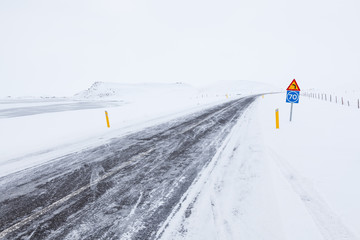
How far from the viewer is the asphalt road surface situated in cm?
303

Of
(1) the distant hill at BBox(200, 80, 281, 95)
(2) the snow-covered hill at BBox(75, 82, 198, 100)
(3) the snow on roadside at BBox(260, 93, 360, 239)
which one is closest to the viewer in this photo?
(3) the snow on roadside at BBox(260, 93, 360, 239)

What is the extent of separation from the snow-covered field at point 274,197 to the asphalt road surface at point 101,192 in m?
0.40

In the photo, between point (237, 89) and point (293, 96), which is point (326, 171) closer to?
point (293, 96)

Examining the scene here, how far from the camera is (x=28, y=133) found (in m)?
11.5

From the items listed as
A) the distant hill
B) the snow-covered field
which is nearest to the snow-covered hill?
the distant hill

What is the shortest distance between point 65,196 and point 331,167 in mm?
5574

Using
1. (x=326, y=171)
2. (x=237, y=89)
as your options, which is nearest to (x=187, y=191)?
A: (x=326, y=171)

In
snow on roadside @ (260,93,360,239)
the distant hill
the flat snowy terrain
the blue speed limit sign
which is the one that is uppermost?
the distant hill

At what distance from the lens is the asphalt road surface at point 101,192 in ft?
9.94

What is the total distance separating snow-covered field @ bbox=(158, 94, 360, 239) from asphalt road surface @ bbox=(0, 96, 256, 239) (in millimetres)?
403

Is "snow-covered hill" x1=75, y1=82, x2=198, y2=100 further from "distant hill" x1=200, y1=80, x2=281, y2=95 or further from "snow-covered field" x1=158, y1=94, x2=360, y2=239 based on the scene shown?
"snow-covered field" x1=158, y1=94, x2=360, y2=239

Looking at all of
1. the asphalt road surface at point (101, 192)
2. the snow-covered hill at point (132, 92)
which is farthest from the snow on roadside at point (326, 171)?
the snow-covered hill at point (132, 92)

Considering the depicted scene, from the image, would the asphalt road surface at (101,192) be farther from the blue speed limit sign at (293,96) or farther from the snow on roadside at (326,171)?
the blue speed limit sign at (293,96)

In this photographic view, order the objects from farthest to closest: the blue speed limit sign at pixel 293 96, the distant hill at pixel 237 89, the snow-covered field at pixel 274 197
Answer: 1. the distant hill at pixel 237 89
2. the blue speed limit sign at pixel 293 96
3. the snow-covered field at pixel 274 197
